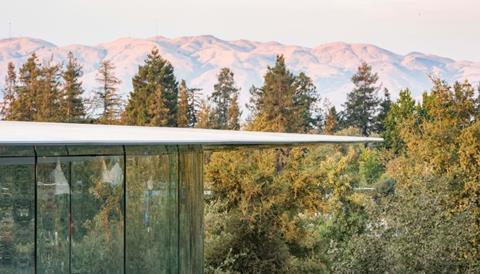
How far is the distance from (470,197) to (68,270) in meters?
14.9

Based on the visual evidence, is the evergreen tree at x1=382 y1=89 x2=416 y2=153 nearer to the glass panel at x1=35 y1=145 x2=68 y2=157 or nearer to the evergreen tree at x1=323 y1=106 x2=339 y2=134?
the evergreen tree at x1=323 y1=106 x2=339 y2=134

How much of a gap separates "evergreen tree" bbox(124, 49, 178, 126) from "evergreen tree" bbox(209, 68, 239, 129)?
677 cm

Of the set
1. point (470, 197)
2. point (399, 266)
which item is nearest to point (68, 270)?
point (399, 266)

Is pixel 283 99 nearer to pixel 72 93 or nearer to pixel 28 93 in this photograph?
pixel 72 93

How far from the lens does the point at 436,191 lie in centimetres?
2020

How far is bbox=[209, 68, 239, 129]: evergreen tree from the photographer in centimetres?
4853

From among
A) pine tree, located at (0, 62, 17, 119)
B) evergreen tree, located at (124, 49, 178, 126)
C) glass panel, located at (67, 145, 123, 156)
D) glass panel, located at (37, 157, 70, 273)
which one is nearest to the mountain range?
evergreen tree, located at (124, 49, 178, 126)

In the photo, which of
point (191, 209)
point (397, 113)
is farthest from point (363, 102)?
point (191, 209)

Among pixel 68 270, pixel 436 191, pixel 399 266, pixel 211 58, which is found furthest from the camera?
pixel 211 58

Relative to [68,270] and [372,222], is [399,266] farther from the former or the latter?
[68,270]

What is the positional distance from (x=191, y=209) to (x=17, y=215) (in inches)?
136

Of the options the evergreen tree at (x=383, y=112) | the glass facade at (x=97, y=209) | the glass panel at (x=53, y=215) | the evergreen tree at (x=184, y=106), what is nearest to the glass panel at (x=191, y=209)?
the glass facade at (x=97, y=209)

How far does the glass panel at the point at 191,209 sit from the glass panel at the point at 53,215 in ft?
7.67

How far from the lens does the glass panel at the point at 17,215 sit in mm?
8062
